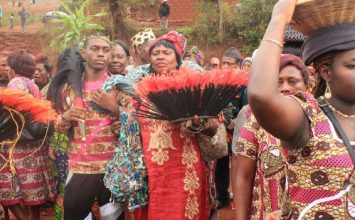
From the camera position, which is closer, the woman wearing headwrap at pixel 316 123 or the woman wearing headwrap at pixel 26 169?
the woman wearing headwrap at pixel 316 123

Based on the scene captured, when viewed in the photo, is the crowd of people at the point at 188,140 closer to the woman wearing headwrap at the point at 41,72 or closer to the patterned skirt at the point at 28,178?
the patterned skirt at the point at 28,178

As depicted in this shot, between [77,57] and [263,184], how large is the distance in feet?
7.87

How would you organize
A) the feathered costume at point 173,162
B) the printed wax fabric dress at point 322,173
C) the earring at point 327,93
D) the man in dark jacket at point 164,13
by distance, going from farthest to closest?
the man in dark jacket at point 164,13
the feathered costume at point 173,162
the earring at point 327,93
the printed wax fabric dress at point 322,173

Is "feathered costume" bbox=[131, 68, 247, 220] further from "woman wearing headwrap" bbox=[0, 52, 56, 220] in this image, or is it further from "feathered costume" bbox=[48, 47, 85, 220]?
"woman wearing headwrap" bbox=[0, 52, 56, 220]

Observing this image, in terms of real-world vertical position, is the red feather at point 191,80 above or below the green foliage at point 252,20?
below

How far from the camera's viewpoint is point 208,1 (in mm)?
22141

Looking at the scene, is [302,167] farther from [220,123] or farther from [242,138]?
[220,123]

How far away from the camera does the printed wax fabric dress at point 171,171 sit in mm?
3734

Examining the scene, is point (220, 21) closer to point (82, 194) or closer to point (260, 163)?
point (82, 194)

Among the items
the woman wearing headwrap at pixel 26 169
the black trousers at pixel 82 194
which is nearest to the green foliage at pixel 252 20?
the woman wearing headwrap at pixel 26 169

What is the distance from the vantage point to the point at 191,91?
339cm

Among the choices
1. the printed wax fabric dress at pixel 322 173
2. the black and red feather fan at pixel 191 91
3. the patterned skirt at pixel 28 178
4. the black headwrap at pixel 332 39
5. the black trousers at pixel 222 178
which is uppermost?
the black headwrap at pixel 332 39

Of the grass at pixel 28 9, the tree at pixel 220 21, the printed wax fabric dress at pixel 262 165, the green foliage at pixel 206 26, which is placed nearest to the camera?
the printed wax fabric dress at pixel 262 165

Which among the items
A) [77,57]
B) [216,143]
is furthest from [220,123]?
[77,57]
